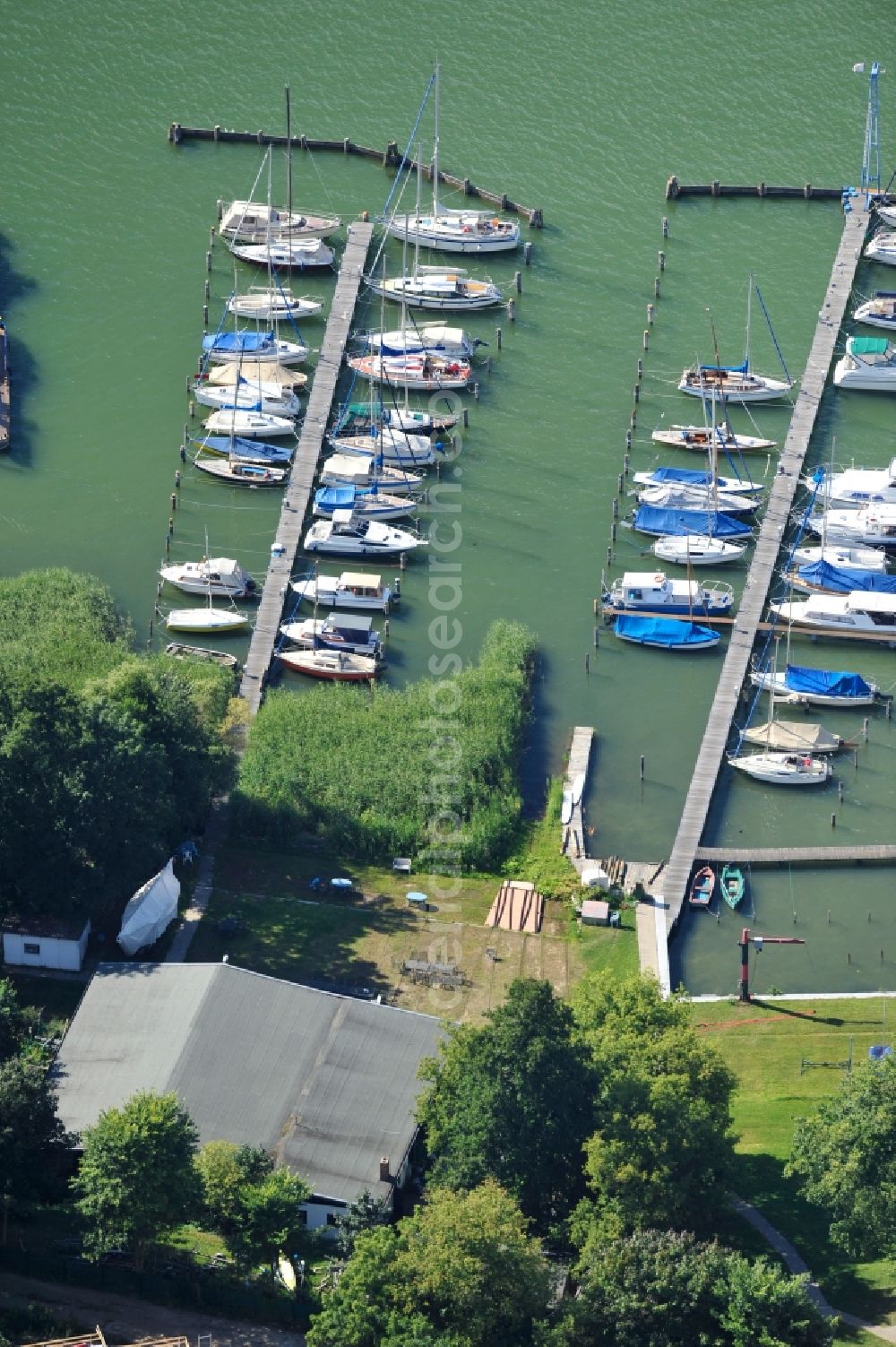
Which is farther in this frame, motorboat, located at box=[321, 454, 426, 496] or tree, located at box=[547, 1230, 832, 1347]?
motorboat, located at box=[321, 454, 426, 496]


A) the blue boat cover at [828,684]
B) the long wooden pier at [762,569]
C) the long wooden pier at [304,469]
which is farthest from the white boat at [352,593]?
the blue boat cover at [828,684]

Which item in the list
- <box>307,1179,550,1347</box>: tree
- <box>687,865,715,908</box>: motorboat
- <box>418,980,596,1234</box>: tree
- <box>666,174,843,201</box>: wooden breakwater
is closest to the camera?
<box>307,1179,550,1347</box>: tree

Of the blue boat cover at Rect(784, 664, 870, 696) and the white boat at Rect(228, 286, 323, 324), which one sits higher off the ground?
the white boat at Rect(228, 286, 323, 324)

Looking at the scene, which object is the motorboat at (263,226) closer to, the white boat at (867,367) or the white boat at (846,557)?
the white boat at (867,367)

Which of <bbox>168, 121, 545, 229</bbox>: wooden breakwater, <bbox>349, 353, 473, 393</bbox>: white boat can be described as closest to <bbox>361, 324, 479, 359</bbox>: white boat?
<bbox>349, 353, 473, 393</bbox>: white boat

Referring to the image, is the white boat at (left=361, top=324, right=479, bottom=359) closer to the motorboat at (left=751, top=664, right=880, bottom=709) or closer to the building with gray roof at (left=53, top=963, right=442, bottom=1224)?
the motorboat at (left=751, top=664, right=880, bottom=709)

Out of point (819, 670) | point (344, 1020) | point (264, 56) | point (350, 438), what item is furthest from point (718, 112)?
point (344, 1020)
